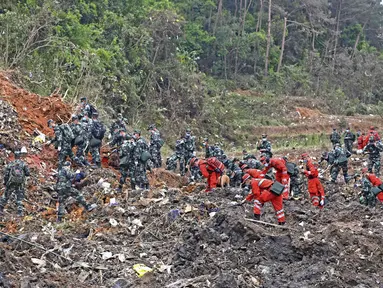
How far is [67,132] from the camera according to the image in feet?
45.3

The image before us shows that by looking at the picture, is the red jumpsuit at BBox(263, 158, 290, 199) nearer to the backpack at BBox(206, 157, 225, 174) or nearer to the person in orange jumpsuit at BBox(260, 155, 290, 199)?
the person in orange jumpsuit at BBox(260, 155, 290, 199)

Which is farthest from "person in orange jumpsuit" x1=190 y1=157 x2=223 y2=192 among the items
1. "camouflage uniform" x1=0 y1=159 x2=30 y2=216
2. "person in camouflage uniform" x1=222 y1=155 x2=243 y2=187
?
"camouflage uniform" x1=0 y1=159 x2=30 y2=216

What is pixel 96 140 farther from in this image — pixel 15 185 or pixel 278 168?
pixel 278 168

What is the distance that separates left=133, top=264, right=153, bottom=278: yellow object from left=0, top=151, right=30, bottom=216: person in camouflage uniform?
146 inches

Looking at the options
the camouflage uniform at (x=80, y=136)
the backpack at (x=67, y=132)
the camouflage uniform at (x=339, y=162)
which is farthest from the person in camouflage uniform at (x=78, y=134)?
the camouflage uniform at (x=339, y=162)

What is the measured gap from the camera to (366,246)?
8820 millimetres

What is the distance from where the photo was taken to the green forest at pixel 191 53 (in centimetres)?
2156

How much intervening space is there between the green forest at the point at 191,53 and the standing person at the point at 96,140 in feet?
17.7

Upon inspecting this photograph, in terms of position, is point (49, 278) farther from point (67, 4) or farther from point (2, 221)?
point (67, 4)

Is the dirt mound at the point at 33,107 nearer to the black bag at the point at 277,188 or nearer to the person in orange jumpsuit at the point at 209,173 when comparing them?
the person in orange jumpsuit at the point at 209,173

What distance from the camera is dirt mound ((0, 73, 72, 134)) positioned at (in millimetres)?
16297

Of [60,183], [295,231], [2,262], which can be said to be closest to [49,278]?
[2,262]

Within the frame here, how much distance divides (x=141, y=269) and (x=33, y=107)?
9.92 metres

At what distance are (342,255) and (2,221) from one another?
22.1 feet
